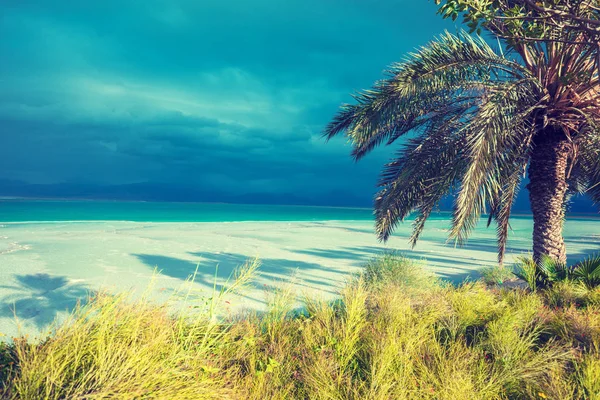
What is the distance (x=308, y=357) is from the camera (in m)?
3.57

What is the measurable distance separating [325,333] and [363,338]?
1.43ft

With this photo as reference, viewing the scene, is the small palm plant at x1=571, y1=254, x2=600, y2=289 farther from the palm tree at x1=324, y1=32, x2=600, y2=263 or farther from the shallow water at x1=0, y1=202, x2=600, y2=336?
the shallow water at x1=0, y1=202, x2=600, y2=336

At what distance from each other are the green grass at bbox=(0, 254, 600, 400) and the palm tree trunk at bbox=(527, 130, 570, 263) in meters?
2.71

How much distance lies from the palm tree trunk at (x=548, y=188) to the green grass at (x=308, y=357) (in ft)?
8.90

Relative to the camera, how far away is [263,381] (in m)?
3.03

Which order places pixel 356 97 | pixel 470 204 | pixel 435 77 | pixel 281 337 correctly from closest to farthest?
pixel 281 337 → pixel 470 204 → pixel 435 77 → pixel 356 97

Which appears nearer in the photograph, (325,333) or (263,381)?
(263,381)

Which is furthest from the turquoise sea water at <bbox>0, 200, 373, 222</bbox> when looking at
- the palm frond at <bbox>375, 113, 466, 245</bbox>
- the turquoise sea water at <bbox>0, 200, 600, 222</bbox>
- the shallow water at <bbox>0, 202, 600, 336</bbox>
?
the palm frond at <bbox>375, 113, 466, 245</bbox>

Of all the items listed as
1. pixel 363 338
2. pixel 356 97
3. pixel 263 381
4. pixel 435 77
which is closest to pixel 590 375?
pixel 363 338

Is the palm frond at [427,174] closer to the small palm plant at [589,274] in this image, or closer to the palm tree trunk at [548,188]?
the palm tree trunk at [548,188]

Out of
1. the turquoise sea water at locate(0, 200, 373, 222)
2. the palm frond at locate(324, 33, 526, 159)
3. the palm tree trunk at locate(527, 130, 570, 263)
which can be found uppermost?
the palm frond at locate(324, 33, 526, 159)

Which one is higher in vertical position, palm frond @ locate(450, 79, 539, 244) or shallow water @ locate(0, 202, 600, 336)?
palm frond @ locate(450, 79, 539, 244)

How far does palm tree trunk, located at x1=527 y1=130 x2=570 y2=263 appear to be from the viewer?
23.0 feet

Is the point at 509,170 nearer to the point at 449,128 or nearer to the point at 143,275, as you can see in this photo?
the point at 449,128
